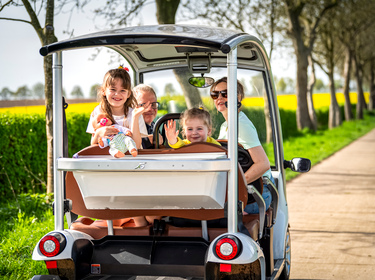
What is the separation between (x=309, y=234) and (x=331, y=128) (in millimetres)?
23650

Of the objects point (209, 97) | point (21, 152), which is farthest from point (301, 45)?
point (209, 97)

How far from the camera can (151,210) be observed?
10.8 feet

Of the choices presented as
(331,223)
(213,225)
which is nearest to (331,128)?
(331,223)

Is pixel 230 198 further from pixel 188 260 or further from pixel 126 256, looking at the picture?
pixel 126 256

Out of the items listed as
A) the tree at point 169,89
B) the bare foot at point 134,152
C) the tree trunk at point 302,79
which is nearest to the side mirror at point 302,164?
the tree at point 169,89

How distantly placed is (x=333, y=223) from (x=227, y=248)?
4.86 m

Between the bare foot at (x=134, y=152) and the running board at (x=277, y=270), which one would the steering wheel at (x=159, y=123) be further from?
the running board at (x=277, y=270)

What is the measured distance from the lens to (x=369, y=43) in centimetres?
4162

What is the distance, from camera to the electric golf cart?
3.01 meters

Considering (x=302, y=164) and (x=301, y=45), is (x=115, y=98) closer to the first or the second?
(x=302, y=164)

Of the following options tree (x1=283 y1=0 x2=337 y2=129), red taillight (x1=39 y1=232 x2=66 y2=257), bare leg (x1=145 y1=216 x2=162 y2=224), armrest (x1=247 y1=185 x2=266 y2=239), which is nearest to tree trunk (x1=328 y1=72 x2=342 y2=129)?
tree (x1=283 y1=0 x2=337 y2=129)

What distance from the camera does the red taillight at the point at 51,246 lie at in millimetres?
3184

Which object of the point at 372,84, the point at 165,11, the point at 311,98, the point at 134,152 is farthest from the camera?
the point at 372,84

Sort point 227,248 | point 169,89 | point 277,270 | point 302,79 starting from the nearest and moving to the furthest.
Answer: point 227,248 → point 277,270 → point 169,89 → point 302,79
